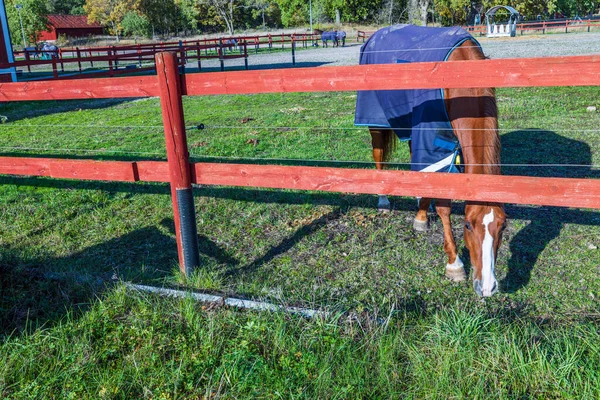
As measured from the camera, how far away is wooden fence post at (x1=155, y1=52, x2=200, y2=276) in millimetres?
3416

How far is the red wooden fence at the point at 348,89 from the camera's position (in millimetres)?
2834

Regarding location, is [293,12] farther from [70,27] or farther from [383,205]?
[383,205]

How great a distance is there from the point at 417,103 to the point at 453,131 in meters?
0.43

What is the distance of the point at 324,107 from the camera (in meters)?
11.0

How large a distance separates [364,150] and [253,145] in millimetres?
1623

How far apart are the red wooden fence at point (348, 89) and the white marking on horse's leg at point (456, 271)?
0.87m

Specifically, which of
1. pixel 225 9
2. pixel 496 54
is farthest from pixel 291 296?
pixel 225 9

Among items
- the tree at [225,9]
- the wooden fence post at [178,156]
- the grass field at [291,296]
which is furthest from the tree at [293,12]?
the wooden fence post at [178,156]

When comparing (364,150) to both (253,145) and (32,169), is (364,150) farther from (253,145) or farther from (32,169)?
(32,169)

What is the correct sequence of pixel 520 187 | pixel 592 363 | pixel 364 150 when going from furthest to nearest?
pixel 364 150 < pixel 520 187 < pixel 592 363

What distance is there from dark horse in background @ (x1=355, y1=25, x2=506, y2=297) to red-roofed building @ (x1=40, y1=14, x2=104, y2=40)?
79299mm

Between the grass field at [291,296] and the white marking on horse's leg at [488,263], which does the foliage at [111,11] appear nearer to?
the grass field at [291,296]

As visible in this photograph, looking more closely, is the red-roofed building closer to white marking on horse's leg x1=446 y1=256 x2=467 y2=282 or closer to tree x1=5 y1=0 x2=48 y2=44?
tree x1=5 y1=0 x2=48 y2=44

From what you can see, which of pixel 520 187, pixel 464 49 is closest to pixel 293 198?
pixel 464 49
